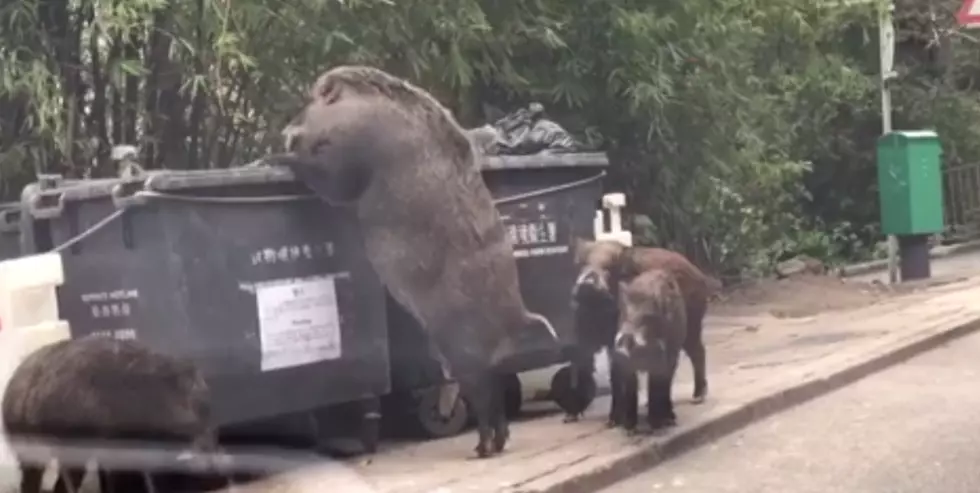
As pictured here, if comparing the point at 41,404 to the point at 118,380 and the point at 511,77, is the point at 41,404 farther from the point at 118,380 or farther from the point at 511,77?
the point at 511,77

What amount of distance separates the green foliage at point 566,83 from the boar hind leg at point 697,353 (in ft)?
8.52

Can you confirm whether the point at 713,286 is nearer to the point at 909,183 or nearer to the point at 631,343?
the point at 631,343

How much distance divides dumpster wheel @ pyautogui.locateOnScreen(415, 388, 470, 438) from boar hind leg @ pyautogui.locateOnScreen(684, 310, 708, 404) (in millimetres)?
1343

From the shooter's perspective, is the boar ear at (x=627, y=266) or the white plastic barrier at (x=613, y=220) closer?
the boar ear at (x=627, y=266)

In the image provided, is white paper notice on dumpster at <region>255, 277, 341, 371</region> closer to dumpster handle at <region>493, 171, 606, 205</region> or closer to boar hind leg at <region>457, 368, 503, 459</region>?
boar hind leg at <region>457, 368, 503, 459</region>

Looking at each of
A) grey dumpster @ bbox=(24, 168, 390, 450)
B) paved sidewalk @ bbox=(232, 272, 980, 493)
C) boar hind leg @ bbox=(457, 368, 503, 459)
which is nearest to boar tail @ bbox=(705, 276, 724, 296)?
paved sidewalk @ bbox=(232, 272, 980, 493)

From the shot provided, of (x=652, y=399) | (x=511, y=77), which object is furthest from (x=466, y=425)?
(x=511, y=77)

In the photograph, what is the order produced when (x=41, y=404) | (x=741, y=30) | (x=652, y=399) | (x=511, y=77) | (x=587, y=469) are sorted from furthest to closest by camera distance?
(x=741, y=30), (x=511, y=77), (x=652, y=399), (x=587, y=469), (x=41, y=404)

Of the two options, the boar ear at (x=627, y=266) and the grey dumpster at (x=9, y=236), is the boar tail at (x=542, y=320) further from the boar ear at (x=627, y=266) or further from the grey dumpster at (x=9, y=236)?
the grey dumpster at (x=9, y=236)

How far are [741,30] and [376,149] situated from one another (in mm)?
6250

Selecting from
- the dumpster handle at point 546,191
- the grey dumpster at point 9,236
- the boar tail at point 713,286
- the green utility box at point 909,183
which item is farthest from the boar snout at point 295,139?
the green utility box at point 909,183

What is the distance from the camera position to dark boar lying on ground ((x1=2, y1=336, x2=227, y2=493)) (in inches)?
257

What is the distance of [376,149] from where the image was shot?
25.6 feet

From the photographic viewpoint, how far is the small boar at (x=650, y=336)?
8.16 metres
